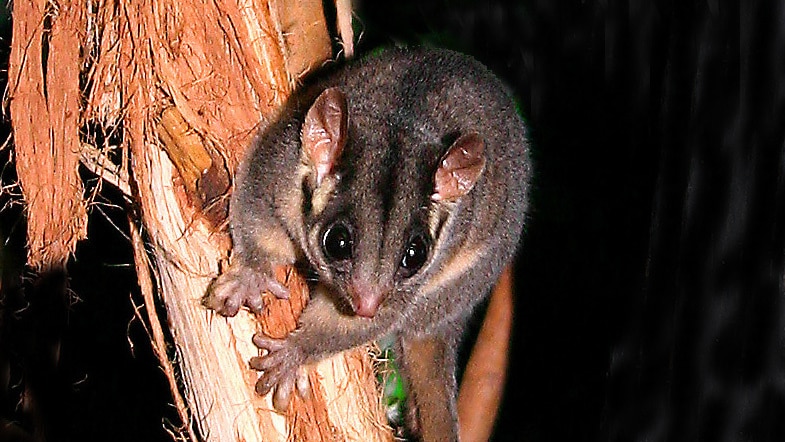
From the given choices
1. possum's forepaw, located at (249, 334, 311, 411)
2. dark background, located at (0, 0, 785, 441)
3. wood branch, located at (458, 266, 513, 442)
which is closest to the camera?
dark background, located at (0, 0, 785, 441)

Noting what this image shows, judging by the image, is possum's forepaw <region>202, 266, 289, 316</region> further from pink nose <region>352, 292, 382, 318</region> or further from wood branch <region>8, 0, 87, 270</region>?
wood branch <region>8, 0, 87, 270</region>

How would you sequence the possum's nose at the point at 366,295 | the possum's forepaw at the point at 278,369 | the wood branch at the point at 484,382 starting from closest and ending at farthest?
the possum's nose at the point at 366,295
the possum's forepaw at the point at 278,369
the wood branch at the point at 484,382

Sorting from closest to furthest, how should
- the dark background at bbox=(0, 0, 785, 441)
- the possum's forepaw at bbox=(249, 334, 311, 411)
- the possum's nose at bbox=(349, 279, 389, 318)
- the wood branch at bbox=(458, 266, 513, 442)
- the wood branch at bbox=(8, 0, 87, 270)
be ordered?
the dark background at bbox=(0, 0, 785, 441), the possum's nose at bbox=(349, 279, 389, 318), the possum's forepaw at bbox=(249, 334, 311, 411), the wood branch at bbox=(8, 0, 87, 270), the wood branch at bbox=(458, 266, 513, 442)

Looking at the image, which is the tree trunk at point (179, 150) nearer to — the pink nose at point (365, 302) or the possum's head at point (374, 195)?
the possum's head at point (374, 195)

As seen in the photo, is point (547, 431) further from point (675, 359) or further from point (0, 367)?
point (0, 367)

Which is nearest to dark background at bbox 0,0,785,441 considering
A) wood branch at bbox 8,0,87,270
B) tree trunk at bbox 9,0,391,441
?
wood branch at bbox 8,0,87,270

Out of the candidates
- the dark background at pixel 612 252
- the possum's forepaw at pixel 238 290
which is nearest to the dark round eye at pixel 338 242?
the possum's forepaw at pixel 238 290

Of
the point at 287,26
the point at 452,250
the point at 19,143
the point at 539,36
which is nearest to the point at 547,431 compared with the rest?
the point at 452,250
